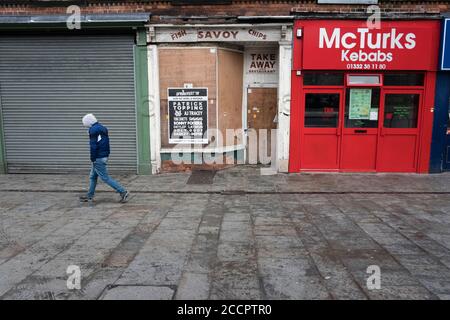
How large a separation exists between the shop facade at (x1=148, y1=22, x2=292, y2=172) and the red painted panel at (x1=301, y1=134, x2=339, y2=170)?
1.76ft

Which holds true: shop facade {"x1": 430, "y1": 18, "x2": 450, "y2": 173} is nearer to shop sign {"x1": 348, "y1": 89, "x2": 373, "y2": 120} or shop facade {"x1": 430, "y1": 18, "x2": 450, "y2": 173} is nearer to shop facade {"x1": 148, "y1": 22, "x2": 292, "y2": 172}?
shop sign {"x1": 348, "y1": 89, "x2": 373, "y2": 120}

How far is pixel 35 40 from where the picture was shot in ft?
33.9

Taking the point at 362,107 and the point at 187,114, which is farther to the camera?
the point at 187,114

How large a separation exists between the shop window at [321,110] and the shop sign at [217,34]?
189 centimetres

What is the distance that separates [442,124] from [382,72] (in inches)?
87.5

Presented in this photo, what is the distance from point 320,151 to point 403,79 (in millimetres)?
2915

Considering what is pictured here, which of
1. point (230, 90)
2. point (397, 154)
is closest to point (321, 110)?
point (397, 154)

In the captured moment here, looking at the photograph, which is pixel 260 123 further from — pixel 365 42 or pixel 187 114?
pixel 365 42

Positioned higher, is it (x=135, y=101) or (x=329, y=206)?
(x=135, y=101)

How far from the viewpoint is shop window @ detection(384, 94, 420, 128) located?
10.2 m

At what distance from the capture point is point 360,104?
10172 mm

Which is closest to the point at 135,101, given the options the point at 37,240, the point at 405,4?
the point at 37,240

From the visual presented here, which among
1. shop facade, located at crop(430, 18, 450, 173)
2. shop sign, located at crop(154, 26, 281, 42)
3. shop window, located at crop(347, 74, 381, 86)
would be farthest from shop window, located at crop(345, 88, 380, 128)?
shop sign, located at crop(154, 26, 281, 42)

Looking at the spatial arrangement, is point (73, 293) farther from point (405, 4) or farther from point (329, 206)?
point (405, 4)
